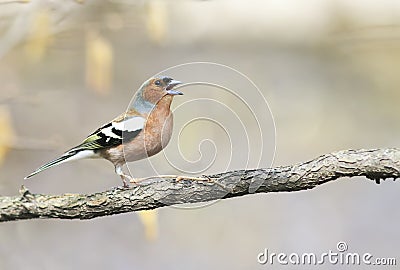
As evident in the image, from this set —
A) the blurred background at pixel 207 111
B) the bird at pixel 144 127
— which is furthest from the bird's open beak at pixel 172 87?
the blurred background at pixel 207 111

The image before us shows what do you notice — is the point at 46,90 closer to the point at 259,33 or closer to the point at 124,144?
the point at 259,33

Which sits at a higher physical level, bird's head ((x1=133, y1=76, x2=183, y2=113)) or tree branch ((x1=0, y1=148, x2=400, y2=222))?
bird's head ((x1=133, y1=76, x2=183, y2=113))

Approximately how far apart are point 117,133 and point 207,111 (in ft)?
0.90

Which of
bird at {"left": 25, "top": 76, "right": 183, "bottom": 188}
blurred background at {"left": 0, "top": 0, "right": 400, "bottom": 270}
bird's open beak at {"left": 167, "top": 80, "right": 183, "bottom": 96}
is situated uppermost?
blurred background at {"left": 0, "top": 0, "right": 400, "bottom": 270}

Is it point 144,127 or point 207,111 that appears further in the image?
point 207,111

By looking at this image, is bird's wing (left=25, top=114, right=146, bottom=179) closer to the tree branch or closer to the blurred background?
the tree branch

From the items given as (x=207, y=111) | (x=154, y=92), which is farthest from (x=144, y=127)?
(x=207, y=111)

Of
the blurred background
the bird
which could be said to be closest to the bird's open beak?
the bird

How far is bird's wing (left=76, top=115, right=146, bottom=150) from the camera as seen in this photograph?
599mm

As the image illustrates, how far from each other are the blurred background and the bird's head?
0.30m

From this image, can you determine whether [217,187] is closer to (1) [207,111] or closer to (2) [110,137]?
(2) [110,137]

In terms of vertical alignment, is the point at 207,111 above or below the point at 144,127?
above

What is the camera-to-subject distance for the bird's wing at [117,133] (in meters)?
0.60

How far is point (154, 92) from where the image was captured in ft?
1.94
